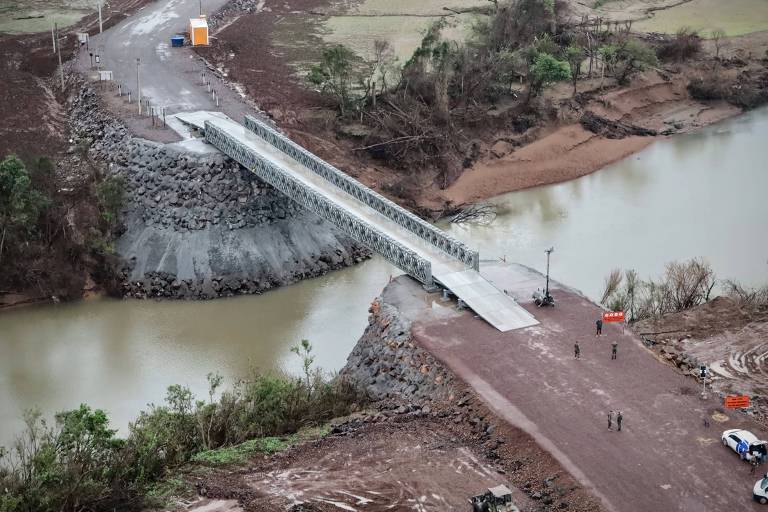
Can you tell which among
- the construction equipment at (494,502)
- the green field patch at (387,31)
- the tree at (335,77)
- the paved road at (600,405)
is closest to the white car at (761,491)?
the paved road at (600,405)

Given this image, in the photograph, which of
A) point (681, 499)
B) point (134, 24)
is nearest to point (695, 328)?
point (681, 499)

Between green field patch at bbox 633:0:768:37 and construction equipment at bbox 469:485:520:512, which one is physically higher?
green field patch at bbox 633:0:768:37

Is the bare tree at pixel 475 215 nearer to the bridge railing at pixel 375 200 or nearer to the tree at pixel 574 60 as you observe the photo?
the bridge railing at pixel 375 200

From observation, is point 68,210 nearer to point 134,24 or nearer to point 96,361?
point 96,361

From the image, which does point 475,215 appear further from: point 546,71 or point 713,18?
point 713,18

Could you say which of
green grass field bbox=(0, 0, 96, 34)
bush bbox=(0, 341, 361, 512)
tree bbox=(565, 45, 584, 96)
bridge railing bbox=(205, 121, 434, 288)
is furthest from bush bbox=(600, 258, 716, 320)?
green grass field bbox=(0, 0, 96, 34)

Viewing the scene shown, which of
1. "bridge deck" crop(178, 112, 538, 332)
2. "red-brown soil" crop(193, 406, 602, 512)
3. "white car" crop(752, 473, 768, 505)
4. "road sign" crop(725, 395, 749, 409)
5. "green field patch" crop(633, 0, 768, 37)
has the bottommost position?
"red-brown soil" crop(193, 406, 602, 512)

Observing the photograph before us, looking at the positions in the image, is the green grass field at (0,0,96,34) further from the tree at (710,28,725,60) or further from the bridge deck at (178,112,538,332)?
the tree at (710,28,725,60)
